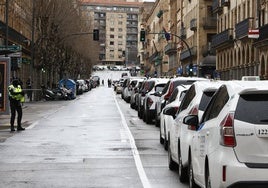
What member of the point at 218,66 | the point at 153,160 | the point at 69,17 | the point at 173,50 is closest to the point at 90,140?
the point at 153,160

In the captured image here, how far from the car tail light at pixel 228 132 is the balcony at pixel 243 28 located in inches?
1955

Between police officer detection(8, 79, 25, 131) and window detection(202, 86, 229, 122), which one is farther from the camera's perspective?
police officer detection(8, 79, 25, 131)

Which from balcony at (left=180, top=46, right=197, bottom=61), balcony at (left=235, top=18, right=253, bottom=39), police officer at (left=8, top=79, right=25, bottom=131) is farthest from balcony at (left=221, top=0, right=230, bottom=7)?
police officer at (left=8, top=79, right=25, bottom=131)

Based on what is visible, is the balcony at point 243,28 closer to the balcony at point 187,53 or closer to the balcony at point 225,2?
the balcony at point 225,2

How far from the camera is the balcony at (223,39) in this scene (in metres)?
66.1

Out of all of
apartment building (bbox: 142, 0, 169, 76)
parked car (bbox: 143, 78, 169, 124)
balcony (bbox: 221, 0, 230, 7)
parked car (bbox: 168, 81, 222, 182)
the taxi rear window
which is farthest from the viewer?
apartment building (bbox: 142, 0, 169, 76)

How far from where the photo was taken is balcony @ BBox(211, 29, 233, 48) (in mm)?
66062

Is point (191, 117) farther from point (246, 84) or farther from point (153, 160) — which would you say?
point (153, 160)

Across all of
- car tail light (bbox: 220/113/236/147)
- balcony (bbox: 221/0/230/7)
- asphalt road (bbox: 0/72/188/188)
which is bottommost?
asphalt road (bbox: 0/72/188/188)

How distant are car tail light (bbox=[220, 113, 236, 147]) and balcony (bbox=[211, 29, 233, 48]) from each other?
58489 mm

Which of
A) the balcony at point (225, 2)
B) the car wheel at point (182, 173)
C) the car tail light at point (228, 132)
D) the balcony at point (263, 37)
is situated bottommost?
the car wheel at point (182, 173)

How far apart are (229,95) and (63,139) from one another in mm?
12097

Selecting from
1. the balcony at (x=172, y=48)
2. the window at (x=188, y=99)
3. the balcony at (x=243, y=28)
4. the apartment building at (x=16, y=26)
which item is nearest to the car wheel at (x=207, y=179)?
the window at (x=188, y=99)

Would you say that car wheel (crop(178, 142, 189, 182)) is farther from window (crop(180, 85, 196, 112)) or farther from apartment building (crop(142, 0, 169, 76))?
apartment building (crop(142, 0, 169, 76))
